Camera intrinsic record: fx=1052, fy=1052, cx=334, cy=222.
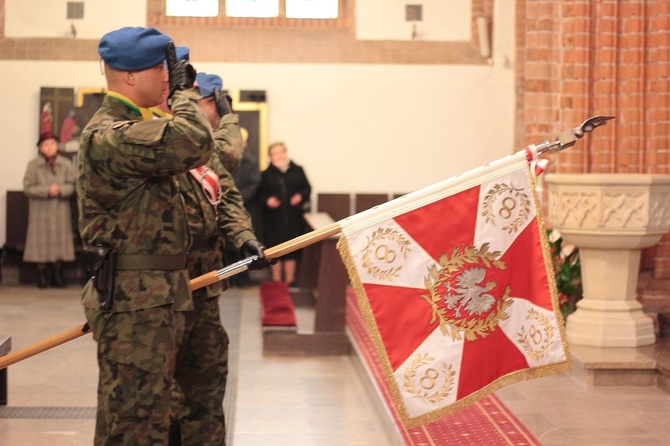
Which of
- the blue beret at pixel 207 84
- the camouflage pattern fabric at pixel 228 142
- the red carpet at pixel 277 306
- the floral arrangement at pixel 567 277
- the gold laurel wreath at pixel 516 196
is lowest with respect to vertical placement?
the red carpet at pixel 277 306

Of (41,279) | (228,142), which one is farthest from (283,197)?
(228,142)

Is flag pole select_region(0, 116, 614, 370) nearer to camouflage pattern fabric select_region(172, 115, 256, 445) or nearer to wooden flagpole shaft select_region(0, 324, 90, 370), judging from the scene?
wooden flagpole shaft select_region(0, 324, 90, 370)

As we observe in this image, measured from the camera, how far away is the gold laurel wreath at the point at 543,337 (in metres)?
4.10

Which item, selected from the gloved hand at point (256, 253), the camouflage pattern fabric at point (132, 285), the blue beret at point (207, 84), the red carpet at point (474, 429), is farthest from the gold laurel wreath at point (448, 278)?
the blue beret at point (207, 84)

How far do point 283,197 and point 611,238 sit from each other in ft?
17.9

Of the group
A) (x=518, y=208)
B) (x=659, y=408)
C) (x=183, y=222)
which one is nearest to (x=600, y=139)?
(x=659, y=408)

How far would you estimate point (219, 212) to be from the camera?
4414 millimetres

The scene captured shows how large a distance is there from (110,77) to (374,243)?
1.21 meters

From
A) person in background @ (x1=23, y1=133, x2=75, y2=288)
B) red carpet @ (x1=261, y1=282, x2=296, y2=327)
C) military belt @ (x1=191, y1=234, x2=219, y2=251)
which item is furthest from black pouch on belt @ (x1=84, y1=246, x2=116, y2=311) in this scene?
person in background @ (x1=23, y1=133, x2=75, y2=288)

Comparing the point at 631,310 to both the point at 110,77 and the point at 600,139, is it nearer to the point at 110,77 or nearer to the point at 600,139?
the point at 600,139

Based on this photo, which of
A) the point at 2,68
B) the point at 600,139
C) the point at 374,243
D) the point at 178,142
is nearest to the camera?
the point at 178,142

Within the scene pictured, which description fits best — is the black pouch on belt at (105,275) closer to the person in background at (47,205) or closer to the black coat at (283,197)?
the black coat at (283,197)

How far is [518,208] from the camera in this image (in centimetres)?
413

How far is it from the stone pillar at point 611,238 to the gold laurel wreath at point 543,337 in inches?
130
